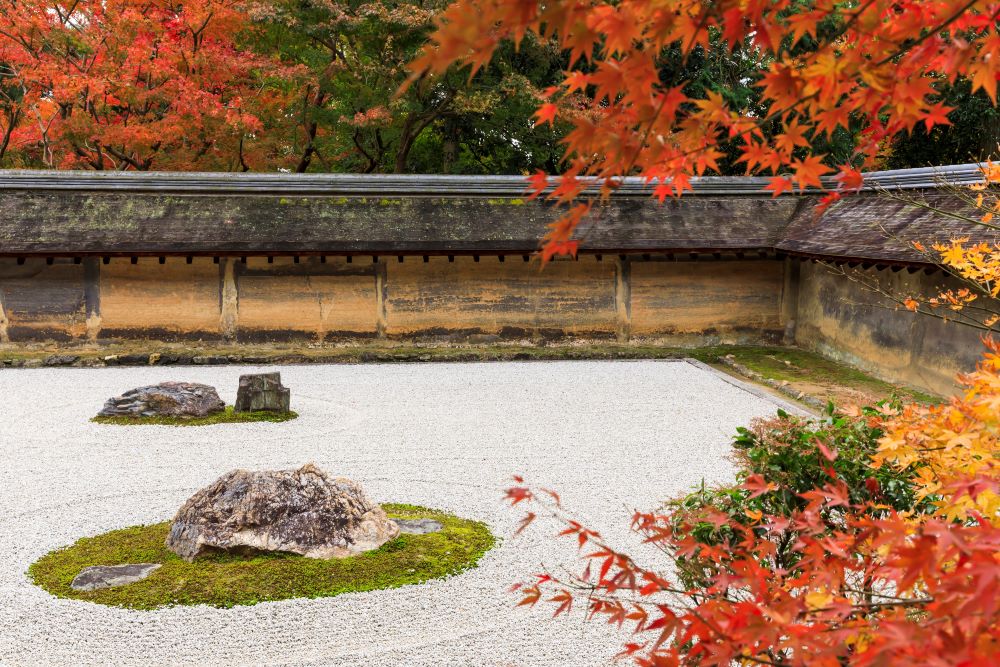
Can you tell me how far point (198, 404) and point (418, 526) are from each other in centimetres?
523

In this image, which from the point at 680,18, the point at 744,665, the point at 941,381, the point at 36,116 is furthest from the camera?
the point at 36,116

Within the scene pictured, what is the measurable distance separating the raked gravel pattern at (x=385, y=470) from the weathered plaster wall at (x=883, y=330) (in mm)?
2211

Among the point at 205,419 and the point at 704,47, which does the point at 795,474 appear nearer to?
the point at 704,47

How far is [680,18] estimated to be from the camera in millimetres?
2006

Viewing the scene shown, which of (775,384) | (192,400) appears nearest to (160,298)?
(192,400)

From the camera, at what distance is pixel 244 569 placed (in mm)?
5957

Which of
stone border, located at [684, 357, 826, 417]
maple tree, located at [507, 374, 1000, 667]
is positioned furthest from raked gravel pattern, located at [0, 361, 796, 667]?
maple tree, located at [507, 374, 1000, 667]

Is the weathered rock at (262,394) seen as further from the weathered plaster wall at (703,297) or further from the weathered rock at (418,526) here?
the weathered plaster wall at (703,297)

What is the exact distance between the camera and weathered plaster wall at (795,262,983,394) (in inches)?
460

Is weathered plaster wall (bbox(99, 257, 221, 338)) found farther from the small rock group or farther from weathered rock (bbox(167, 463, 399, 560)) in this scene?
weathered rock (bbox(167, 463, 399, 560))

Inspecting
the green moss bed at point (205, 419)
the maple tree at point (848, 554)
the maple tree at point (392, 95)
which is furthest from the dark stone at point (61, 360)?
the maple tree at point (848, 554)

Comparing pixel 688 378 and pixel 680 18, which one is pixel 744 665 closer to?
pixel 680 18

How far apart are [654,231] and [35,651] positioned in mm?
12952

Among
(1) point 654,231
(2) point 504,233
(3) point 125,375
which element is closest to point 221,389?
(3) point 125,375
